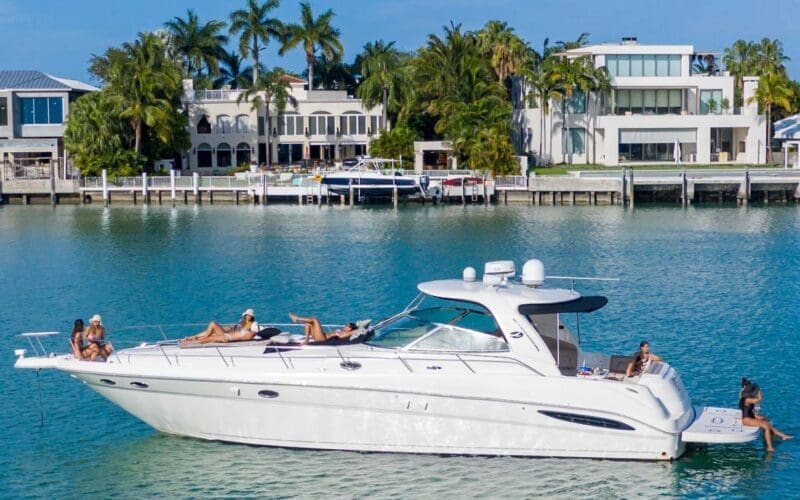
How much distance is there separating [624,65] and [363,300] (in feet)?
195

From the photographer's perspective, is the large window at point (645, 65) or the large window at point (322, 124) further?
the large window at point (322, 124)

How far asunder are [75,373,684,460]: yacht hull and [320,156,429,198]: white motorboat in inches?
2323

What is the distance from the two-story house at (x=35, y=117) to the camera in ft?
290

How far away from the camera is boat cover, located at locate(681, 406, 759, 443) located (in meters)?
18.0

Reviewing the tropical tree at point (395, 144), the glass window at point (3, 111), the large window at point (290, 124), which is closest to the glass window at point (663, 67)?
the tropical tree at point (395, 144)

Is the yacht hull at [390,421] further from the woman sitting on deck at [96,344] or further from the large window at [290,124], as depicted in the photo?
the large window at [290,124]

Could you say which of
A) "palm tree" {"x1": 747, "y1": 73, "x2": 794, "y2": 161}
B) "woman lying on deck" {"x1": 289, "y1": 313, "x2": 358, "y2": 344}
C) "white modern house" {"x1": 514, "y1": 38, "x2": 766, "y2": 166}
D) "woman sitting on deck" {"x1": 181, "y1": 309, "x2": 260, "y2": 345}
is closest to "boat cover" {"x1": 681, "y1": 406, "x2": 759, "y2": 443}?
"woman lying on deck" {"x1": 289, "y1": 313, "x2": 358, "y2": 344}

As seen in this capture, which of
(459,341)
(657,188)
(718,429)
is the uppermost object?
(657,188)

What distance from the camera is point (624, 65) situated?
8969cm

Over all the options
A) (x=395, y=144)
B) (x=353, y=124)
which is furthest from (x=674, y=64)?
(x=353, y=124)

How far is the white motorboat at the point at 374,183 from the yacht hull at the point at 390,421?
59.0m

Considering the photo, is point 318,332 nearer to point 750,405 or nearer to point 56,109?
point 750,405

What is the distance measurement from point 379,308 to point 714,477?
16859 mm

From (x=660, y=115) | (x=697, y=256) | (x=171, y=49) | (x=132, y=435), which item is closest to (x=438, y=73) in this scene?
(x=660, y=115)
